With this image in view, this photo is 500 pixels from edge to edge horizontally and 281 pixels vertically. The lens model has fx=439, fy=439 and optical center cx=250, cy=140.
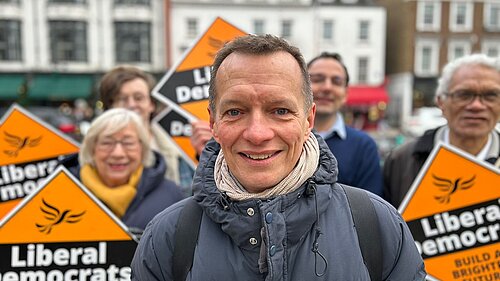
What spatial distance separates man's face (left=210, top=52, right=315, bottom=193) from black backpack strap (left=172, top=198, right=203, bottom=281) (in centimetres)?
23

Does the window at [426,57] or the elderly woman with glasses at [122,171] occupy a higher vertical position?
the window at [426,57]

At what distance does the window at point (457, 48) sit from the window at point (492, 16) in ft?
6.72

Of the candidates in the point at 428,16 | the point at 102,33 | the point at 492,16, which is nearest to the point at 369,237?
the point at 102,33

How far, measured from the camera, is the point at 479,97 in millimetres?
2625

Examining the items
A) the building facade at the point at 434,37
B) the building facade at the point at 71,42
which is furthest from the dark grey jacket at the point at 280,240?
the building facade at the point at 434,37

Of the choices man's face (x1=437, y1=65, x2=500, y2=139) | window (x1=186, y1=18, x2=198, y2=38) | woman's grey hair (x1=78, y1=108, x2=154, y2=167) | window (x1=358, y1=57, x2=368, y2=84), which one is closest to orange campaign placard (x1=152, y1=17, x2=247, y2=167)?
woman's grey hair (x1=78, y1=108, x2=154, y2=167)

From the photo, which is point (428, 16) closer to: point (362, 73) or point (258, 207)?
point (362, 73)

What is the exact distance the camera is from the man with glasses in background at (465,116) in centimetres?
262

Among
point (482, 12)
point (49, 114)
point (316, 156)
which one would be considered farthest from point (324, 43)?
point (316, 156)

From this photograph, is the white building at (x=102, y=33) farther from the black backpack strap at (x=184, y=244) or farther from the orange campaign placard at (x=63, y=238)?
the black backpack strap at (x=184, y=244)

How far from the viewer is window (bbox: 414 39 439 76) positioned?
30188 millimetres

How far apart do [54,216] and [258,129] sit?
1.40 meters

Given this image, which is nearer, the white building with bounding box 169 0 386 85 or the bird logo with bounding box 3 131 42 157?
the bird logo with bounding box 3 131 42 157

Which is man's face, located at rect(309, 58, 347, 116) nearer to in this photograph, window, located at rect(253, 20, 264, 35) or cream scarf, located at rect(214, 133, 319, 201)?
cream scarf, located at rect(214, 133, 319, 201)
